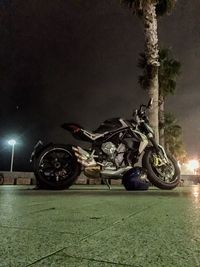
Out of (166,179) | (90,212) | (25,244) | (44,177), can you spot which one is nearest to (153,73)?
(166,179)

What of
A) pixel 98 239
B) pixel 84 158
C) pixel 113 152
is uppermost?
pixel 113 152

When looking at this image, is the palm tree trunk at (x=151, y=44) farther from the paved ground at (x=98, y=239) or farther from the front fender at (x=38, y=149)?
the paved ground at (x=98, y=239)

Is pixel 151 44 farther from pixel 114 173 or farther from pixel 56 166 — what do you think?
pixel 56 166

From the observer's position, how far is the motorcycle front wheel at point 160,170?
6.59 meters

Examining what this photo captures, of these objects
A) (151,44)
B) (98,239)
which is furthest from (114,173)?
(151,44)

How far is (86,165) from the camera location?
20.1ft

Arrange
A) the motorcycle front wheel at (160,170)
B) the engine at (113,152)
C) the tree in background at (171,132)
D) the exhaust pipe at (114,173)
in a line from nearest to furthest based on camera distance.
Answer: the exhaust pipe at (114,173) < the engine at (113,152) < the motorcycle front wheel at (160,170) < the tree in background at (171,132)

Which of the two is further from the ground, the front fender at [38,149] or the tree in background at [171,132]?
the tree in background at [171,132]

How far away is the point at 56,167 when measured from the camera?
6.18 metres

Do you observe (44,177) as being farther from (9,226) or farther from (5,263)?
(5,263)

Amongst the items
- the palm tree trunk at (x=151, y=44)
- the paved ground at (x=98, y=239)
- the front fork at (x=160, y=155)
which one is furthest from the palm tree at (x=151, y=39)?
the paved ground at (x=98, y=239)

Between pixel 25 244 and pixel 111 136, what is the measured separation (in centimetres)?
493

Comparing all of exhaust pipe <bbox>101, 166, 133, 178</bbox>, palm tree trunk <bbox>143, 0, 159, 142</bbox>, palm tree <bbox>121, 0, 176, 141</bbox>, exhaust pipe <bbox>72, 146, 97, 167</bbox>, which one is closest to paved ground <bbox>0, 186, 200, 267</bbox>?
exhaust pipe <bbox>72, 146, 97, 167</bbox>

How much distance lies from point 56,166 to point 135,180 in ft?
5.35
